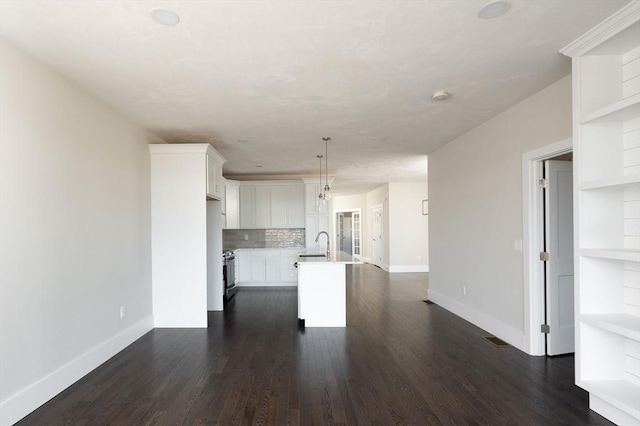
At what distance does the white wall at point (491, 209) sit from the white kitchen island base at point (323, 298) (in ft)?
5.80

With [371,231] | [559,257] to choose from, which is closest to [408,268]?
[371,231]

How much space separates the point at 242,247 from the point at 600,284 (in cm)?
685

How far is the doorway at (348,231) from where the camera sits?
1379 cm

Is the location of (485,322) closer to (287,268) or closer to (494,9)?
(494,9)

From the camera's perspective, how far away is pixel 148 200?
4.60 meters

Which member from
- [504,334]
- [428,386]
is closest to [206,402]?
[428,386]

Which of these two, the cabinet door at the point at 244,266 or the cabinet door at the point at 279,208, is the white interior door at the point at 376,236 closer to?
the cabinet door at the point at 279,208

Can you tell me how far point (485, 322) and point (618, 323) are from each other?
87.2 inches

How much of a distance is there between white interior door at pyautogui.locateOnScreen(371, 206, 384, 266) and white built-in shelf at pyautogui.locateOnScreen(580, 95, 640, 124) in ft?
27.5

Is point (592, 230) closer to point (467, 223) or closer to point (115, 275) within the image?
point (467, 223)

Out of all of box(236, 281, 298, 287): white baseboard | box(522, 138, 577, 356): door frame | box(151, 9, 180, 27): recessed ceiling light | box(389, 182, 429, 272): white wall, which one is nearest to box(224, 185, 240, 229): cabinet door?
box(236, 281, 298, 287): white baseboard

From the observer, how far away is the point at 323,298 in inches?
186

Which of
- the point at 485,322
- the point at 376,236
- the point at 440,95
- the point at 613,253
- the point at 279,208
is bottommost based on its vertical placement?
the point at 485,322

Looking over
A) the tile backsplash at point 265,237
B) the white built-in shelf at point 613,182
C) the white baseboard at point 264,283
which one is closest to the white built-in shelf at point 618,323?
the white built-in shelf at point 613,182
